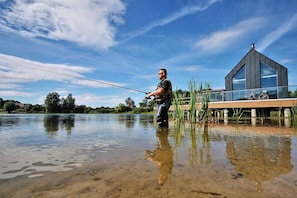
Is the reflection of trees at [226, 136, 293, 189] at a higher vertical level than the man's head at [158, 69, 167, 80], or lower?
lower

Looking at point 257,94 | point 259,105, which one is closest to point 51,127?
point 259,105

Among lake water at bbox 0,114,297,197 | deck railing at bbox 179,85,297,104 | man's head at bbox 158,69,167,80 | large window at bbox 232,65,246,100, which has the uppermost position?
large window at bbox 232,65,246,100

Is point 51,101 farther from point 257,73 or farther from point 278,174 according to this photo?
point 278,174

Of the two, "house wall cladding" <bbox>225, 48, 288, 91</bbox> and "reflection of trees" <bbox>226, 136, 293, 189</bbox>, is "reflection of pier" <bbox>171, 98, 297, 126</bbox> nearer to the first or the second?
"house wall cladding" <bbox>225, 48, 288, 91</bbox>

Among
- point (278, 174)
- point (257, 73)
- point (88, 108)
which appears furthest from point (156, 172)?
point (88, 108)

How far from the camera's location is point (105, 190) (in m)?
1.32

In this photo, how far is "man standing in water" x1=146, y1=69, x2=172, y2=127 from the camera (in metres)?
5.11

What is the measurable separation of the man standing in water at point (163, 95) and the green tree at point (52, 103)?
5353 centimetres

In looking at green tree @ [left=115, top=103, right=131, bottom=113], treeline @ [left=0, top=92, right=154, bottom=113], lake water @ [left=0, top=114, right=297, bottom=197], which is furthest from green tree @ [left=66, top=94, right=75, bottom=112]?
lake water @ [left=0, top=114, right=297, bottom=197]

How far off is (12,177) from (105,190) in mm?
848

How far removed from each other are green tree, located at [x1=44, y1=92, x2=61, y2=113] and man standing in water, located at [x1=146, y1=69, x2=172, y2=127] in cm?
5353

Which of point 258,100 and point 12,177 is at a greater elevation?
point 258,100

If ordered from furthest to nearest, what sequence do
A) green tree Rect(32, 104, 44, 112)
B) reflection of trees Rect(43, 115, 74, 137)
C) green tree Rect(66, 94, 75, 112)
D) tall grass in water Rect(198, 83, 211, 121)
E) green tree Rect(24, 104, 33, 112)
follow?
green tree Rect(66, 94, 75, 112) < green tree Rect(32, 104, 44, 112) < green tree Rect(24, 104, 33, 112) < tall grass in water Rect(198, 83, 211, 121) < reflection of trees Rect(43, 115, 74, 137)

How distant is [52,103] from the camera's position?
52.8 metres
